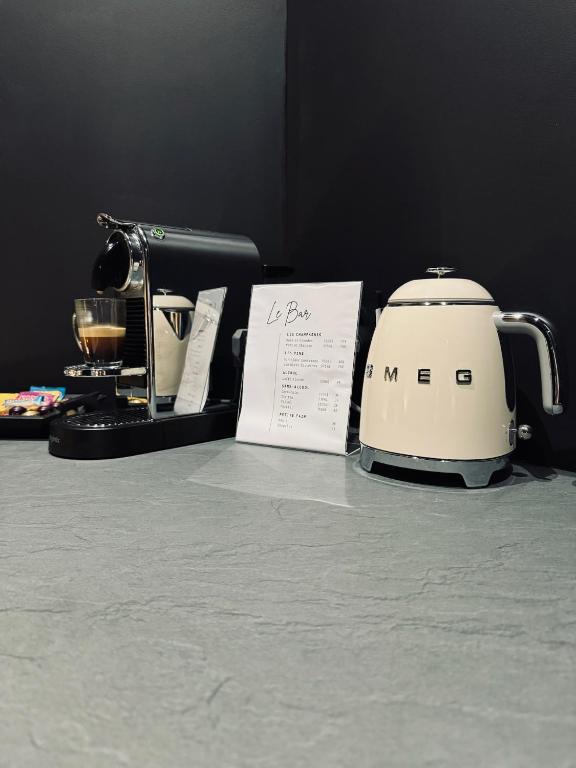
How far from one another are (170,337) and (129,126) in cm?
58

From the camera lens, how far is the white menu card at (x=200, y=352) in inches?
44.0

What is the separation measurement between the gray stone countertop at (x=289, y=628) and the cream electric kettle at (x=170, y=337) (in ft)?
1.15

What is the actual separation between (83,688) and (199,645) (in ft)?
0.27

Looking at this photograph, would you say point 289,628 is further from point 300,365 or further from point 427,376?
point 300,365

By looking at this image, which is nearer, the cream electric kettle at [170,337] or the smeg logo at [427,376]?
the smeg logo at [427,376]

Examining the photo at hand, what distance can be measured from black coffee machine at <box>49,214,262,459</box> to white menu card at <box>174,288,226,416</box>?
0.02 metres

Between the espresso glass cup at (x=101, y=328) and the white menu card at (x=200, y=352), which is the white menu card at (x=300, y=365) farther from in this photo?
the espresso glass cup at (x=101, y=328)

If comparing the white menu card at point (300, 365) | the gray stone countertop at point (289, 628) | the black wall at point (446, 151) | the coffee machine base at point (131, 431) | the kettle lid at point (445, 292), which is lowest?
the gray stone countertop at point (289, 628)

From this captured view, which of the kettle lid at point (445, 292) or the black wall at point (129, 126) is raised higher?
the black wall at point (129, 126)

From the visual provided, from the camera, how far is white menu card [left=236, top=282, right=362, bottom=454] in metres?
1.01

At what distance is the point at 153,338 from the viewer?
43.1 inches

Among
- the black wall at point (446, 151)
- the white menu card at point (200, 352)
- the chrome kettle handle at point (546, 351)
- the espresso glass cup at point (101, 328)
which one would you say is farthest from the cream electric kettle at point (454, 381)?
the espresso glass cup at point (101, 328)

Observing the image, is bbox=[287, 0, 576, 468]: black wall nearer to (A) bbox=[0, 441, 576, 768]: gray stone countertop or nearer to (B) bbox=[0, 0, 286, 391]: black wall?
(B) bbox=[0, 0, 286, 391]: black wall

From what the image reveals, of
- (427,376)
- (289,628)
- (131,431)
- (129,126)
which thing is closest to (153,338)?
(131,431)
